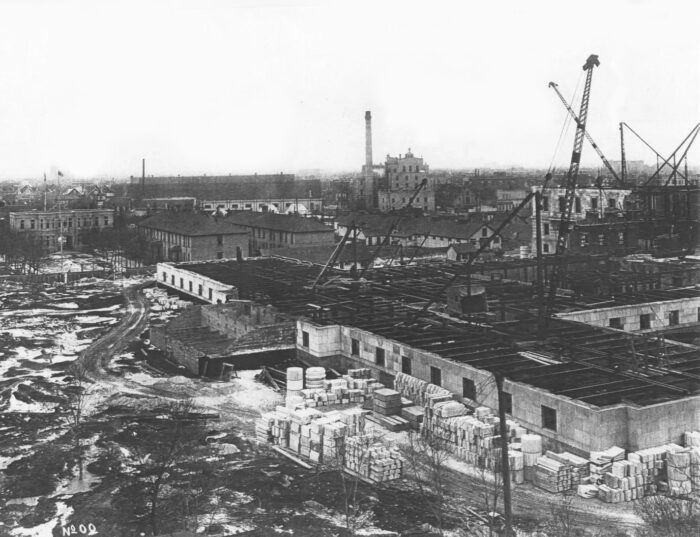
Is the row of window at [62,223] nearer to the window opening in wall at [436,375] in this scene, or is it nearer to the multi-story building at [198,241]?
the multi-story building at [198,241]

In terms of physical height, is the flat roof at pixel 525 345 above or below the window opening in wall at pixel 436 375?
above

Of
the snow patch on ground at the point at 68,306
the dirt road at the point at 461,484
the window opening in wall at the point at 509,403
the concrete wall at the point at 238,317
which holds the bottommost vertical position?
the dirt road at the point at 461,484

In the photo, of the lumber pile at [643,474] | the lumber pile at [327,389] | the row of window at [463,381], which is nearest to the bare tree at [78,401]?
the lumber pile at [327,389]

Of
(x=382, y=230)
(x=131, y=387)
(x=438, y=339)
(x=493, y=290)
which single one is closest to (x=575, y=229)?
(x=493, y=290)

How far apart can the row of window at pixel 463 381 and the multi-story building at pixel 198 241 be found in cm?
4099

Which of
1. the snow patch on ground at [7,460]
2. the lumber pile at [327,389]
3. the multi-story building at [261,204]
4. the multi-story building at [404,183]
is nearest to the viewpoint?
the snow patch on ground at [7,460]

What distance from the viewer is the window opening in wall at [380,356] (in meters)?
32.8

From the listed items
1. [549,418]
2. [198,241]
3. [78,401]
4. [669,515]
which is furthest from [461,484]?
[198,241]

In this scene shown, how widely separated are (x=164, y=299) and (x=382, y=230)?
35.6 metres

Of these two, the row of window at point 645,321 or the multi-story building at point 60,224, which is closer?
the row of window at point 645,321

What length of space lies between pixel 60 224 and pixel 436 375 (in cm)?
7932

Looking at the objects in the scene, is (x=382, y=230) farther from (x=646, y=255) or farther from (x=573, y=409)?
(x=573, y=409)

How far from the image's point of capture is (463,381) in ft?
92.2

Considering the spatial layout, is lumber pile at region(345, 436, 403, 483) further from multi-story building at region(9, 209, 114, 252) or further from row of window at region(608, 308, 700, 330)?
multi-story building at region(9, 209, 114, 252)
